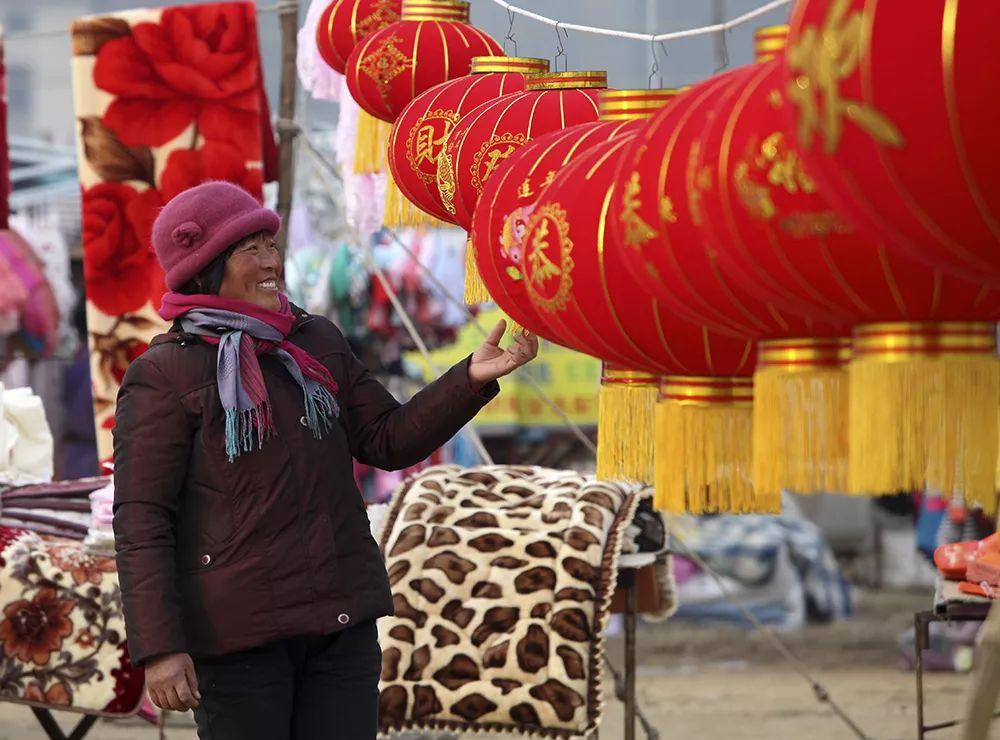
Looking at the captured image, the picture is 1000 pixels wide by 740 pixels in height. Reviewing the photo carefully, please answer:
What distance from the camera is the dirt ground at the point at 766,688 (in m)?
5.62

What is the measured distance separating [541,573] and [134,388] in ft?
4.48

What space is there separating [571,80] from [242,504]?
696 mm

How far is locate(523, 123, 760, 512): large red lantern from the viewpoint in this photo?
1.56 meters

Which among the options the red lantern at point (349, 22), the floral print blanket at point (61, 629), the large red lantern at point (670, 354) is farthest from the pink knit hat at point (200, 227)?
the floral print blanket at point (61, 629)

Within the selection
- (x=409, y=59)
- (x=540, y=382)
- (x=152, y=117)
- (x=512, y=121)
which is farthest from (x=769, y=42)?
(x=540, y=382)

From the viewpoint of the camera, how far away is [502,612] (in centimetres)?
359

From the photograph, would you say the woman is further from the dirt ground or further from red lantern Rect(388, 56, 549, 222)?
the dirt ground

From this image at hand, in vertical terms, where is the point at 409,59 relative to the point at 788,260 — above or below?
above

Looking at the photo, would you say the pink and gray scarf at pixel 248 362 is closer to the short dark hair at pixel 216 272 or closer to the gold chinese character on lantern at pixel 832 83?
the short dark hair at pixel 216 272

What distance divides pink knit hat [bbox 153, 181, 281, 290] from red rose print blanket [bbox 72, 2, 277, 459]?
2.02 meters

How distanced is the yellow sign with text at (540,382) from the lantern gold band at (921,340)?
5428mm

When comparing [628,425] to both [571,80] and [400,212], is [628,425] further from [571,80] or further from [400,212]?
[400,212]

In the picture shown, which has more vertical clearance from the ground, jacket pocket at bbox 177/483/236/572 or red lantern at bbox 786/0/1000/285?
red lantern at bbox 786/0/1000/285

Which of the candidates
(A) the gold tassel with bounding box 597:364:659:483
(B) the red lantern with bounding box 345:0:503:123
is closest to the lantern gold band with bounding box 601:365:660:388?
(A) the gold tassel with bounding box 597:364:659:483
